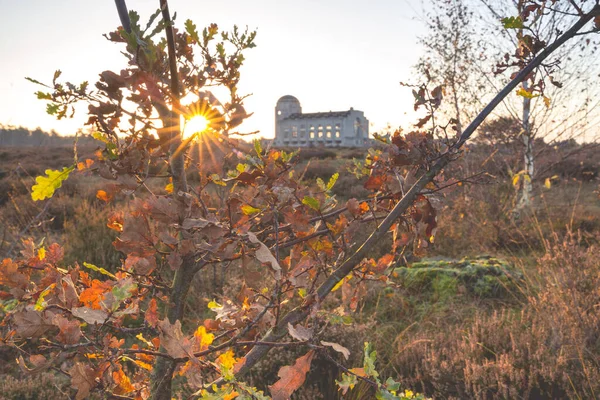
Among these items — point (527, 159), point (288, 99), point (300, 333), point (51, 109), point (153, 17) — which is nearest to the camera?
point (153, 17)

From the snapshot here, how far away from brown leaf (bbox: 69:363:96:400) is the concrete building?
47527mm

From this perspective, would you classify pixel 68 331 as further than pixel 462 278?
No

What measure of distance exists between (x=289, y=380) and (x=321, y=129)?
49.9 meters

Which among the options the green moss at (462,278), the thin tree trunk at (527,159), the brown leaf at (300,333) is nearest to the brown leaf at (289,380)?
the brown leaf at (300,333)

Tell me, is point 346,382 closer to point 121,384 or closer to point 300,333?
point 300,333

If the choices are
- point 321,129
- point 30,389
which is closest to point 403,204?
point 30,389

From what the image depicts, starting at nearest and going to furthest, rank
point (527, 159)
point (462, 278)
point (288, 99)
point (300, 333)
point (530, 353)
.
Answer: point (300, 333), point (530, 353), point (462, 278), point (527, 159), point (288, 99)

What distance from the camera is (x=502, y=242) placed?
19.8ft

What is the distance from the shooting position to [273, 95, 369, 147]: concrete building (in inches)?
1924

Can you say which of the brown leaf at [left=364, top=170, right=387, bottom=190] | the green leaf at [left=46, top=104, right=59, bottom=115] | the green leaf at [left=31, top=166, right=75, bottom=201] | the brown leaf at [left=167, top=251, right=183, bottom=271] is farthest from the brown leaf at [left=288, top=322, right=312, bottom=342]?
the green leaf at [left=46, top=104, right=59, bottom=115]

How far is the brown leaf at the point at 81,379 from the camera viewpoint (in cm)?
74

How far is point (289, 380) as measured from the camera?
29.7 inches

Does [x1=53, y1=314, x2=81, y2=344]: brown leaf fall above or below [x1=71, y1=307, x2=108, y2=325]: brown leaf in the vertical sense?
below

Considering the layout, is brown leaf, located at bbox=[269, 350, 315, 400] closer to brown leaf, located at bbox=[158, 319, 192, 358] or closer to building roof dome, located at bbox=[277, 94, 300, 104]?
brown leaf, located at bbox=[158, 319, 192, 358]
